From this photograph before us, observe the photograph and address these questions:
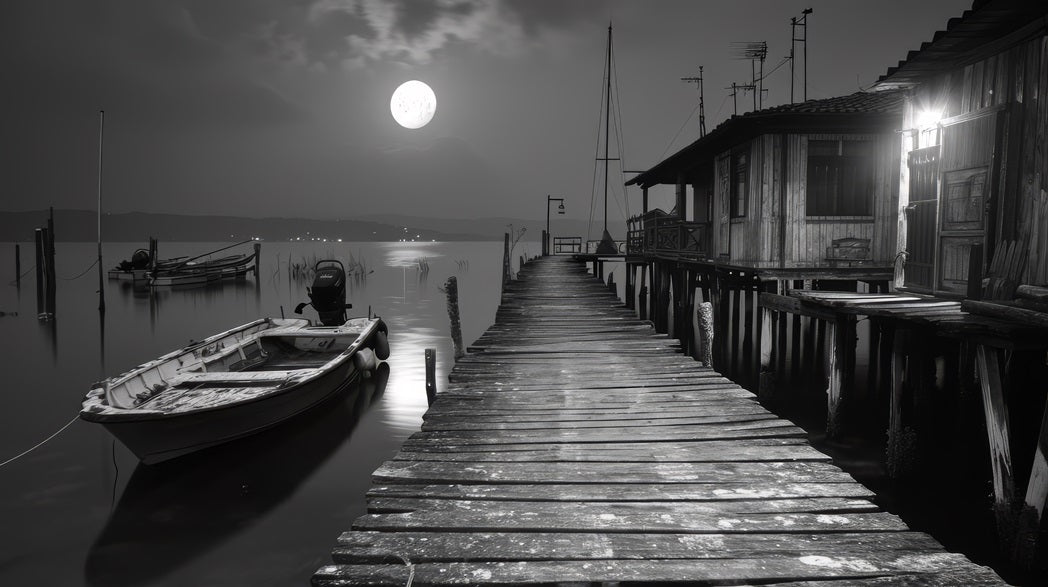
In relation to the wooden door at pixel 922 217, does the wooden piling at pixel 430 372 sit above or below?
below

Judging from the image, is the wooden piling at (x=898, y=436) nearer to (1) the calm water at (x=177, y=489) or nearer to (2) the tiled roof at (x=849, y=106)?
(2) the tiled roof at (x=849, y=106)

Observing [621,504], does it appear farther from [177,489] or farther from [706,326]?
[177,489]

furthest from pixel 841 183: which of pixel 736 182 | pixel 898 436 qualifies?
pixel 898 436

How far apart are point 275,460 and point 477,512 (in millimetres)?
7932

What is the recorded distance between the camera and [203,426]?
9219 mm

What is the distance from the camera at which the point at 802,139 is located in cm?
1305

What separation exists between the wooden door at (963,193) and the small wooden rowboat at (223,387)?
33.7 feet

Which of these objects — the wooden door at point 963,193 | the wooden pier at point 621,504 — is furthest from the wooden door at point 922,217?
the wooden pier at point 621,504

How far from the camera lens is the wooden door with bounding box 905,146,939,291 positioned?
9352 millimetres

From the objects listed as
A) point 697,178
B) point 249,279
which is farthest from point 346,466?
point 249,279

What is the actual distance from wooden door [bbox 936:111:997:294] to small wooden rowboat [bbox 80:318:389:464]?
404 inches

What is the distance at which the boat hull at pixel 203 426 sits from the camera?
8430 mm

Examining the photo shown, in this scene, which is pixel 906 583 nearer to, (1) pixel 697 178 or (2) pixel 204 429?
(2) pixel 204 429

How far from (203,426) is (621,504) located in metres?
7.49
